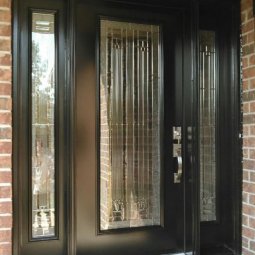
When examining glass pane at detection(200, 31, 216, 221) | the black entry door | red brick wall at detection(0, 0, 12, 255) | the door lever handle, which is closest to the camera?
red brick wall at detection(0, 0, 12, 255)

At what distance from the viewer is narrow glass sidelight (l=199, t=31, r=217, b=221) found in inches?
100

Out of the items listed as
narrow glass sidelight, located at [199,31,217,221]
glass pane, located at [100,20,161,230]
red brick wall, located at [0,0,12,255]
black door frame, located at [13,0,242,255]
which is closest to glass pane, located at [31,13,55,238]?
black door frame, located at [13,0,242,255]

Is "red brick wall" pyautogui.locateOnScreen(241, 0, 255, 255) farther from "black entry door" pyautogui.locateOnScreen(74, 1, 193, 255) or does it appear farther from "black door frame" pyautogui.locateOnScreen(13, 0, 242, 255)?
"black entry door" pyautogui.locateOnScreen(74, 1, 193, 255)

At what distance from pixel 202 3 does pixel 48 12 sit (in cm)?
108

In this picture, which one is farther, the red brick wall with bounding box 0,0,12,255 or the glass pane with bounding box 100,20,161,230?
the glass pane with bounding box 100,20,161,230

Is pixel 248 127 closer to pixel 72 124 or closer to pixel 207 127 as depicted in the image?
pixel 207 127

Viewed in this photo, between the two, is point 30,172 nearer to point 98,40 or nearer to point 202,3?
point 98,40

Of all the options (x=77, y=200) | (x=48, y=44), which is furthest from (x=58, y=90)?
(x=77, y=200)

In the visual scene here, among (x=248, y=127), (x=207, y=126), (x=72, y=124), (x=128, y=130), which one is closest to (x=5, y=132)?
(x=72, y=124)

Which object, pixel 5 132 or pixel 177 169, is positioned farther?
pixel 177 169

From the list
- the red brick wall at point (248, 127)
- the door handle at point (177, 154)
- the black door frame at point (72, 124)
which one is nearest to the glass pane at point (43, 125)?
the black door frame at point (72, 124)

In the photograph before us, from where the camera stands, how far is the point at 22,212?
2.07 meters

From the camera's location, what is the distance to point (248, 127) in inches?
92.6

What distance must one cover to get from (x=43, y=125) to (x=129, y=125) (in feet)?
1.87
